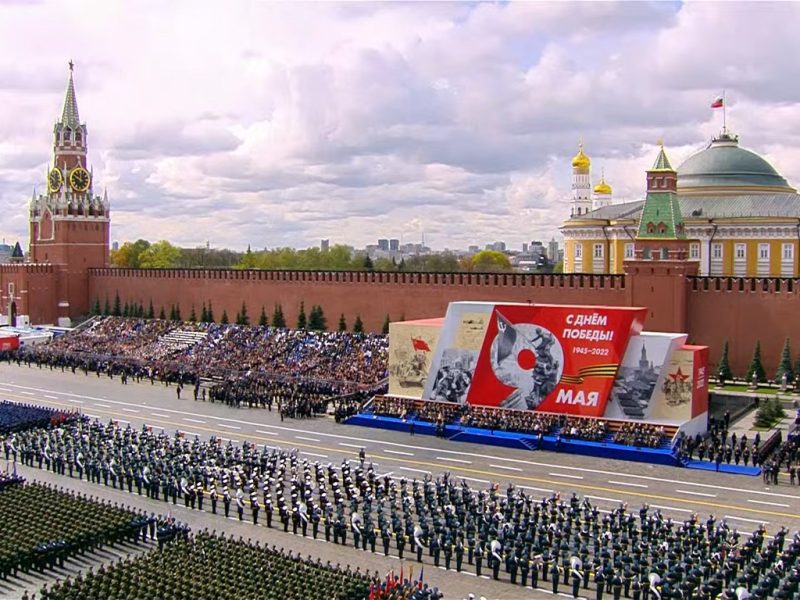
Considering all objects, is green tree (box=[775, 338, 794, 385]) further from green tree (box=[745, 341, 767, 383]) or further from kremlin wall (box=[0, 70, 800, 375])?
kremlin wall (box=[0, 70, 800, 375])

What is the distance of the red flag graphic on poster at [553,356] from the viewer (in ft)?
86.3

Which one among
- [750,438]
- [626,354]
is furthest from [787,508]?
[626,354]

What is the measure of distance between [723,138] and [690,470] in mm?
35638

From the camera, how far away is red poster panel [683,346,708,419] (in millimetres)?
25406

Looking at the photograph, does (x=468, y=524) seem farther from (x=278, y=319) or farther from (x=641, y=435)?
(x=278, y=319)

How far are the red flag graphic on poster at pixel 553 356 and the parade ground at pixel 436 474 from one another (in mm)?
2428

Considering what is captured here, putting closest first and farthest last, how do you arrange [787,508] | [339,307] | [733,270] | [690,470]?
[787,508]
[690,470]
[339,307]
[733,270]

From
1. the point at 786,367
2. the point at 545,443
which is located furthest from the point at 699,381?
the point at 786,367

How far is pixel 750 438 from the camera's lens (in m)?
25.0

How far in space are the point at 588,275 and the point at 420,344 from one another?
31.7 ft

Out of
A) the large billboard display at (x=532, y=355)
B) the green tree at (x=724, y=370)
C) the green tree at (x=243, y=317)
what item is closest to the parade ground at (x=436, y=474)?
the large billboard display at (x=532, y=355)

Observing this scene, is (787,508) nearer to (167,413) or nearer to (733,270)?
(167,413)

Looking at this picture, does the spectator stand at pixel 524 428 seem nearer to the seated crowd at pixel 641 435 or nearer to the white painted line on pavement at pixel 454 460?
the seated crowd at pixel 641 435

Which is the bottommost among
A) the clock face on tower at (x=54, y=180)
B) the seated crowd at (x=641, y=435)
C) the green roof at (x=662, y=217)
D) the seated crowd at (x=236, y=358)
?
the seated crowd at (x=641, y=435)
